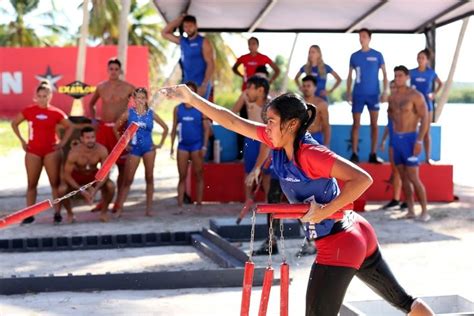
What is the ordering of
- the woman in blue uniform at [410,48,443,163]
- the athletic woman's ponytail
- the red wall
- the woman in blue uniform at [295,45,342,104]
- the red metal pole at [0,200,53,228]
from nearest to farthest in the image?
the athletic woman's ponytail, the red metal pole at [0,200,53,228], the woman in blue uniform at [410,48,443,163], the woman in blue uniform at [295,45,342,104], the red wall

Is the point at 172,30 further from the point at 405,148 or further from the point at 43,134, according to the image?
the point at 405,148

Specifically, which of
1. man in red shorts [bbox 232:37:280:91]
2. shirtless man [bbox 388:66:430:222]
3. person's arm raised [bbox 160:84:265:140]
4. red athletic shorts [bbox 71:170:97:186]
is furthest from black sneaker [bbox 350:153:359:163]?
Result: person's arm raised [bbox 160:84:265:140]

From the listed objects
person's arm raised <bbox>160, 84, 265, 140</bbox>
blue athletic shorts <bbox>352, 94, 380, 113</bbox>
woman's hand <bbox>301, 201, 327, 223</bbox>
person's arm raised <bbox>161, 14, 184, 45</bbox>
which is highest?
person's arm raised <bbox>161, 14, 184, 45</bbox>

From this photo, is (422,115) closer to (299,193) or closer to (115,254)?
(115,254)

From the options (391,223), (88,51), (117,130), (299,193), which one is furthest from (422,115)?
(88,51)

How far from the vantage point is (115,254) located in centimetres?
955

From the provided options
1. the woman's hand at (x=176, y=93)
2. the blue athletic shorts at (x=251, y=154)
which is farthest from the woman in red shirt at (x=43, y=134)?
the woman's hand at (x=176, y=93)

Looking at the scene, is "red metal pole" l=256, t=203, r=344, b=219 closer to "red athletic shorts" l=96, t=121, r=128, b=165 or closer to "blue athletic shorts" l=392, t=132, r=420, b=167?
"blue athletic shorts" l=392, t=132, r=420, b=167

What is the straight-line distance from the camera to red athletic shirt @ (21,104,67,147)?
1112 centimetres

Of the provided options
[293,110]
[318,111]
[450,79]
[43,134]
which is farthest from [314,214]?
[450,79]

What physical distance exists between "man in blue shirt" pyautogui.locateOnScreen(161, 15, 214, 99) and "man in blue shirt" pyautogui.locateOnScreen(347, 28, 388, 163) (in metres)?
2.54

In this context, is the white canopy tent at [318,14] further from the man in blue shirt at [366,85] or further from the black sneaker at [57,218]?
the black sneaker at [57,218]

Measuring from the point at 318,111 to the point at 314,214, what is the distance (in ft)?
23.2

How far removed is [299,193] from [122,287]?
149 inches
